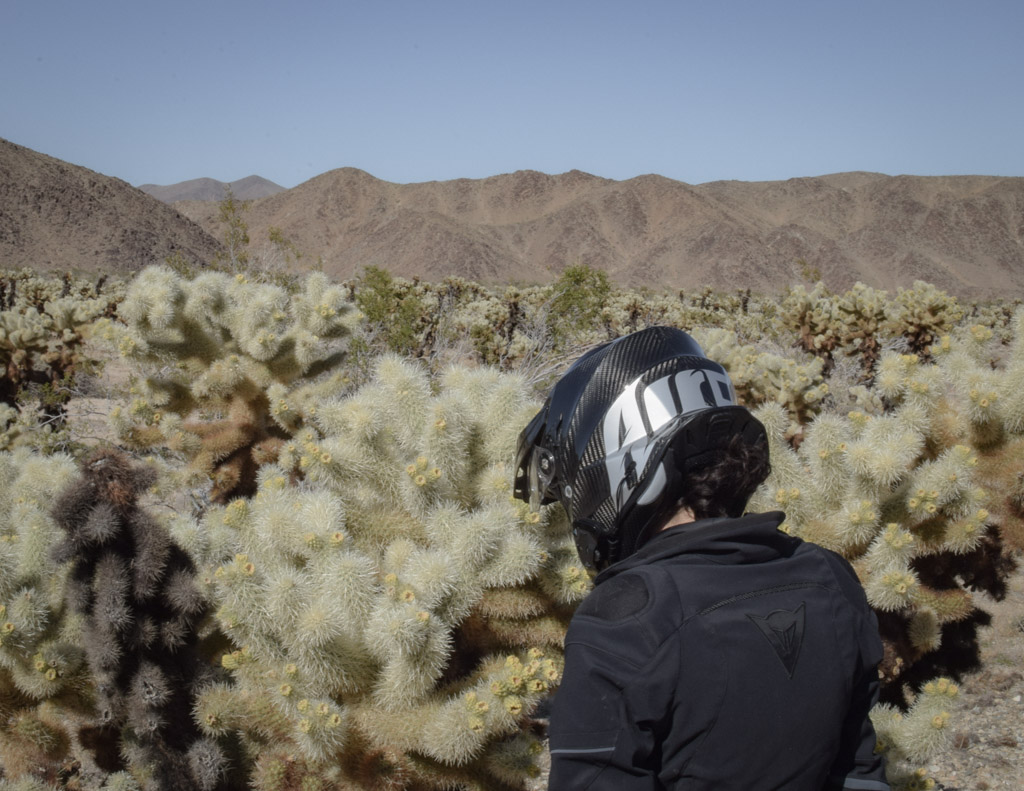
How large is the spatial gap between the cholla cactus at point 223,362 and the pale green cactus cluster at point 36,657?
52.9 inches

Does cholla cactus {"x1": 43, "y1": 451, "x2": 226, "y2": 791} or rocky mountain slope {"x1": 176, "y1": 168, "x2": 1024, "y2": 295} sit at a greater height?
rocky mountain slope {"x1": 176, "y1": 168, "x2": 1024, "y2": 295}

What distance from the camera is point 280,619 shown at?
7.75 feet

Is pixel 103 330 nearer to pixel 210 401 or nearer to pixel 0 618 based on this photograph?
pixel 210 401

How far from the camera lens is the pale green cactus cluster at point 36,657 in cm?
260

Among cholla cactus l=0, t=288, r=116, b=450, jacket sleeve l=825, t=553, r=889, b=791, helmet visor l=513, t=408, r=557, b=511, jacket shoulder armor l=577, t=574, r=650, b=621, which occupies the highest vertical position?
cholla cactus l=0, t=288, r=116, b=450

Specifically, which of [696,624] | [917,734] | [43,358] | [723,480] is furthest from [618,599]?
[43,358]

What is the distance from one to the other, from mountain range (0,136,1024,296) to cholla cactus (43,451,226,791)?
52326 mm

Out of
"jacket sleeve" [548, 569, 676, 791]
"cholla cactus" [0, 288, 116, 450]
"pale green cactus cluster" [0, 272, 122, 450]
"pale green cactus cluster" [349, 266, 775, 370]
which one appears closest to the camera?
"jacket sleeve" [548, 569, 676, 791]

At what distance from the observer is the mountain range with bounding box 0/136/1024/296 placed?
54.2 metres

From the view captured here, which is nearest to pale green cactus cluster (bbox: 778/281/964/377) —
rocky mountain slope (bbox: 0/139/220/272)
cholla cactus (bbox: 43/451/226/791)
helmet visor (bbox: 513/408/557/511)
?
helmet visor (bbox: 513/408/557/511)

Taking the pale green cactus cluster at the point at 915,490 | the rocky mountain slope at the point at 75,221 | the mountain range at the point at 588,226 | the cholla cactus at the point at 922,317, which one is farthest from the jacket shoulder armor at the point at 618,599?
the mountain range at the point at 588,226

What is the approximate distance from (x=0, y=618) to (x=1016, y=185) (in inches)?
3556

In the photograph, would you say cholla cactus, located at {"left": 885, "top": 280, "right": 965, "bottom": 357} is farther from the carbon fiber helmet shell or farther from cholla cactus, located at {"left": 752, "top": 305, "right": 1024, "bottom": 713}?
the carbon fiber helmet shell

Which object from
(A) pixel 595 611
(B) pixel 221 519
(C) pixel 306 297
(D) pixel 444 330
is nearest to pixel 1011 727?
(A) pixel 595 611
